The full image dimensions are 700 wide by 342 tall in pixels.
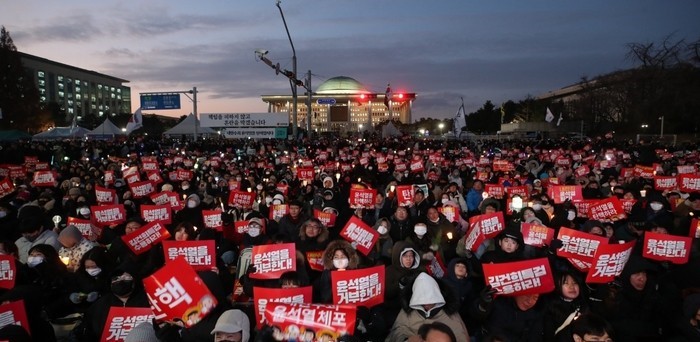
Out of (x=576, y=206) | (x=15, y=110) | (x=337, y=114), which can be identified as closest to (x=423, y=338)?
(x=576, y=206)

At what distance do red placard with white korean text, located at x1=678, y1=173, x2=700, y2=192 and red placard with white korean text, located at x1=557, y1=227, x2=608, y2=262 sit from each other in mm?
6134

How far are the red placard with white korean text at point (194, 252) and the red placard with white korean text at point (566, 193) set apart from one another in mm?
6275

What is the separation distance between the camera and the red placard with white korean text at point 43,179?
11.6 m

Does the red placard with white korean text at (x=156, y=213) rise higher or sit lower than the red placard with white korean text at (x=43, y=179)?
lower

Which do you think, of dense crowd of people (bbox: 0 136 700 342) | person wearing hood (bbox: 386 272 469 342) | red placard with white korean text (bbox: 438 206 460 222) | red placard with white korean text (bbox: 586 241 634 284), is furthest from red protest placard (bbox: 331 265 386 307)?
red placard with white korean text (bbox: 438 206 460 222)

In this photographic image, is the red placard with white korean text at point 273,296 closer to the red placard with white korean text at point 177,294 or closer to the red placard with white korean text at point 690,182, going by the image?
the red placard with white korean text at point 177,294

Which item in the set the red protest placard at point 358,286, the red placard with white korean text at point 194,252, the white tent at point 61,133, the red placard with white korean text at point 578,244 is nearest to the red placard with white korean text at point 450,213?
the red placard with white korean text at point 578,244

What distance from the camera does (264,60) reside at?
23875mm

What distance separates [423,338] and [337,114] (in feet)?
339

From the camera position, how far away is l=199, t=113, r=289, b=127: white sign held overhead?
23.4 meters

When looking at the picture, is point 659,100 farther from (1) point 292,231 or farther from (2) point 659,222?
(1) point 292,231

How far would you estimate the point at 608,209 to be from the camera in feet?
25.1

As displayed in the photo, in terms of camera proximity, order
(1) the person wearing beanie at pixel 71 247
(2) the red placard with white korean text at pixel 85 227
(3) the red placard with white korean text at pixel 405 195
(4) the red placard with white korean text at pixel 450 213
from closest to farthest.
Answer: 1. (1) the person wearing beanie at pixel 71 247
2. (2) the red placard with white korean text at pixel 85 227
3. (4) the red placard with white korean text at pixel 450 213
4. (3) the red placard with white korean text at pixel 405 195

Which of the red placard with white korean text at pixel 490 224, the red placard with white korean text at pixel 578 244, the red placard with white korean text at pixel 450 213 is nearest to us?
the red placard with white korean text at pixel 578 244
